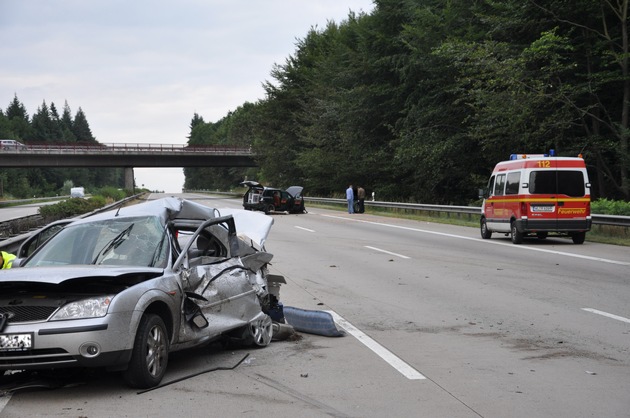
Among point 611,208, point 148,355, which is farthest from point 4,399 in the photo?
point 611,208

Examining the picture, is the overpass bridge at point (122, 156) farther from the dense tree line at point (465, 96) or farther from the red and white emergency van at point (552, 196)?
the red and white emergency van at point (552, 196)

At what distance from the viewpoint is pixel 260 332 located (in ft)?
25.3

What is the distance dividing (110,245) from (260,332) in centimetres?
190

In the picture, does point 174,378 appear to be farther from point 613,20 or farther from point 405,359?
point 613,20

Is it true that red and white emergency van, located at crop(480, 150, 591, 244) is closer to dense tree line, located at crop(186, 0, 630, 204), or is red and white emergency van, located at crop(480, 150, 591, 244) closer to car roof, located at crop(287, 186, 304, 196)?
dense tree line, located at crop(186, 0, 630, 204)

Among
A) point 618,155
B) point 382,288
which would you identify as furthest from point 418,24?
point 382,288

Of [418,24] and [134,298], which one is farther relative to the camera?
[418,24]

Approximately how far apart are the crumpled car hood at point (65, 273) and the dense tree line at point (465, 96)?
25482 mm

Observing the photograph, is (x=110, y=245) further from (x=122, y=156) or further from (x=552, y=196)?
(x=122, y=156)

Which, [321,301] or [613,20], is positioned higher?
[613,20]

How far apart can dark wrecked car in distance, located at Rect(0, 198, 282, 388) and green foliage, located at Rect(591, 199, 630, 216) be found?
1606 centimetres

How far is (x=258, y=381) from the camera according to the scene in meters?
6.29

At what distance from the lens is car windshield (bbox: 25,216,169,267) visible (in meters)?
6.75

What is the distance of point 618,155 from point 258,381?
26.8 m
